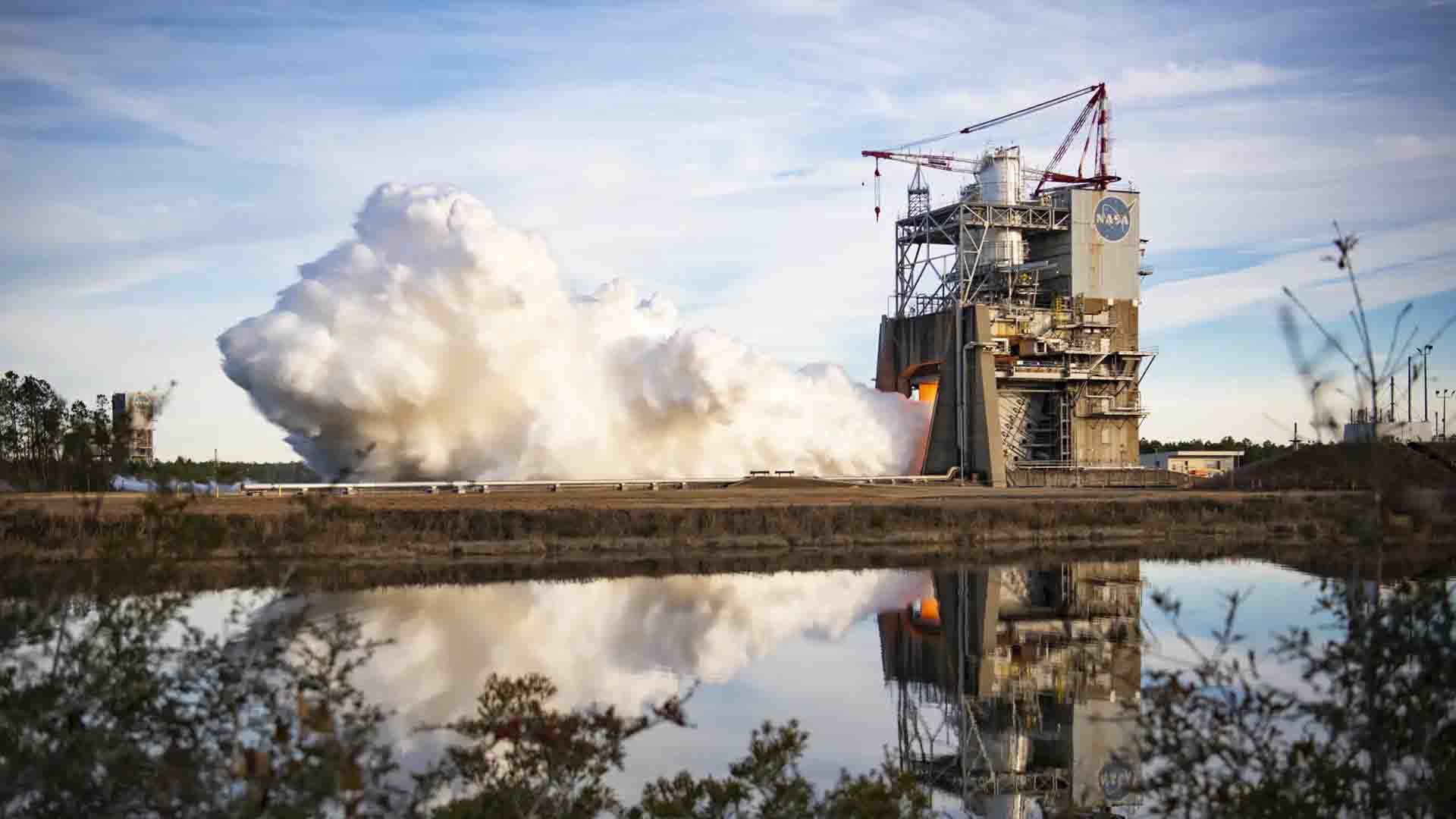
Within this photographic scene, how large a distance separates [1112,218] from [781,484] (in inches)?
821

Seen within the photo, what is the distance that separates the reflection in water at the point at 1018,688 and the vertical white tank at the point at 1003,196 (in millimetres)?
32349

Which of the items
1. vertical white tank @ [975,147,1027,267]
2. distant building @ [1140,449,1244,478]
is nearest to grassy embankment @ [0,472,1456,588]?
vertical white tank @ [975,147,1027,267]

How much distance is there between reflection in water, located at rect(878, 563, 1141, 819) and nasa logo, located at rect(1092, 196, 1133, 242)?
3398 cm

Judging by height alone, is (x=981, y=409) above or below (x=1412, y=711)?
above

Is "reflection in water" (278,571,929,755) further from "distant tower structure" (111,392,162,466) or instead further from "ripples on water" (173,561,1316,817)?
"distant tower structure" (111,392,162,466)

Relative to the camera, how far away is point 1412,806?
725cm

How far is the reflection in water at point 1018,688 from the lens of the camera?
49.1ft

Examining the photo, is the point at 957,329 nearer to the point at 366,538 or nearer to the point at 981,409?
the point at 981,409

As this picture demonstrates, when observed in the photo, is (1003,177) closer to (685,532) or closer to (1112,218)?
(1112,218)

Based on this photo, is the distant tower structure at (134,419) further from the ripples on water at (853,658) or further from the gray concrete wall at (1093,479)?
the gray concrete wall at (1093,479)

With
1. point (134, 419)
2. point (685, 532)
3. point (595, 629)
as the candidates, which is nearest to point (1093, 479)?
point (685, 532)

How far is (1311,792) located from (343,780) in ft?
16.8

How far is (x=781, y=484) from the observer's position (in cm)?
5512

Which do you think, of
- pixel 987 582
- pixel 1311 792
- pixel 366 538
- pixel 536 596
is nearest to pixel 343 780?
pixel 1311 792
